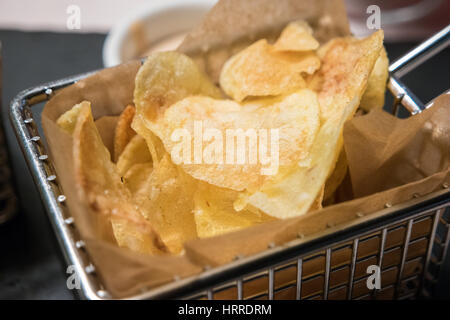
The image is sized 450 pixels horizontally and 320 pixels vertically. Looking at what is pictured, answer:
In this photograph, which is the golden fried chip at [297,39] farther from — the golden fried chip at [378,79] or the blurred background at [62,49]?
the blurred background at [62,49]

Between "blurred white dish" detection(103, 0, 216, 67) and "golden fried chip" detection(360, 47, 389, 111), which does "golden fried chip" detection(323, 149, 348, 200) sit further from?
"blurred white dish" detection(103, 0, 216, 67)

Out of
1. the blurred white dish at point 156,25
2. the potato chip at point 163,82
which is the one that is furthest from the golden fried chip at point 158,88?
the blurred white dish at point 156,25

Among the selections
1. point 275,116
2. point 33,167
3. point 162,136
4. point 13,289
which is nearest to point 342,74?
point 275,116

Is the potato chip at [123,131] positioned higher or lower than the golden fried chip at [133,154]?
higher

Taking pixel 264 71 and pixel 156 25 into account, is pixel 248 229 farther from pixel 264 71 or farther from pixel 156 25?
pixel 156 25

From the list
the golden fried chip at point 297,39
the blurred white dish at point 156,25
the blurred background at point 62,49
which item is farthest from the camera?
the blurred white dish at point 156,25

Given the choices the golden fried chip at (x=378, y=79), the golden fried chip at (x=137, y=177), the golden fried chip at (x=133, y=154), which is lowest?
the golden fried chip at (x=137, y=177)

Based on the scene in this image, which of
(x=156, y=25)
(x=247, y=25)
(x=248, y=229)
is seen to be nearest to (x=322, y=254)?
(x=248, y=229)
